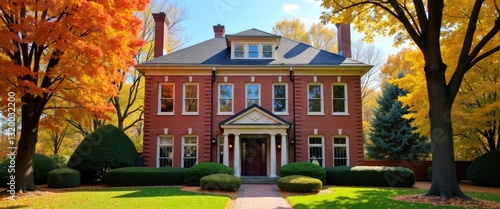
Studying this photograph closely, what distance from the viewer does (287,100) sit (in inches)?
870

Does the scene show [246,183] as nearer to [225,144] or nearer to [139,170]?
[225,144]

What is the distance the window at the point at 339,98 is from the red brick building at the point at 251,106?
0.06m

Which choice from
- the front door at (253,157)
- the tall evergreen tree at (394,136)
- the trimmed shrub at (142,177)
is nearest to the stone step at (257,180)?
the front door at (253,157)

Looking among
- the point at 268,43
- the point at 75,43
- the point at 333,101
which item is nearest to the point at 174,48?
the point at 268,43

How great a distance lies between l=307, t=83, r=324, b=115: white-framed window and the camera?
72.6ft

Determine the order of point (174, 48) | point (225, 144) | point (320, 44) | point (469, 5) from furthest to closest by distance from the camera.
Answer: point (320, 44), point (174, 48), point (225, 144), point (469, 5)

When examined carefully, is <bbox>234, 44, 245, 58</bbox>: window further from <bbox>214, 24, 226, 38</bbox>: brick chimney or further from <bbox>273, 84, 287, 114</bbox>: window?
<bbox>214, 24, 226, 38</bbox>: brick chimney

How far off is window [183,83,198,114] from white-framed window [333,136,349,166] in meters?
8.89

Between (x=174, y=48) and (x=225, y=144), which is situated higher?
(x=174, y=48)

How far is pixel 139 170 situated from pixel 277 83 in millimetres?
9719

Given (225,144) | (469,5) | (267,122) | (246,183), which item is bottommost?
(246,183)

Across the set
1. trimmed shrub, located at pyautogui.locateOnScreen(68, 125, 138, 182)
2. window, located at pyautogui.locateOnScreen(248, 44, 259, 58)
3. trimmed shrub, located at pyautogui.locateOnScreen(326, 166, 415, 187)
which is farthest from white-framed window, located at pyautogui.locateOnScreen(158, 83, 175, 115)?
trimmed shrub, located at pyautogui.locateOnScreen(326, 166, 415, 187)

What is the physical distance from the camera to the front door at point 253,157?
21484mm

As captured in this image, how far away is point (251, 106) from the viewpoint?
68.8 feet
